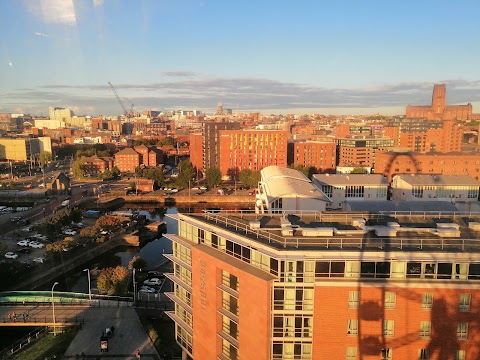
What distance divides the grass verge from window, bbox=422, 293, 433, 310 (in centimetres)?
491

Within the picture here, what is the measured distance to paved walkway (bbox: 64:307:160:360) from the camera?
230 inches

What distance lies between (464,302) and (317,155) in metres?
19.7

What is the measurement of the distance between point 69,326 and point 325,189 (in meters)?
9.37

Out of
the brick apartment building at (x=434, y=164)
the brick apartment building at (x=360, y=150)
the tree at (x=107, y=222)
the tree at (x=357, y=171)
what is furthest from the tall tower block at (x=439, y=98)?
the tree at (x=107, y=222)

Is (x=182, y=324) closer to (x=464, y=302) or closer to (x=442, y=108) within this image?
(x=464, y=302)

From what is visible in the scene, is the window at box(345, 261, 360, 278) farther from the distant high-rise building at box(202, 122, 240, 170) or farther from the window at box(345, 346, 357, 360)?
the distant high-rise building at box(202, 122, 240, 170)

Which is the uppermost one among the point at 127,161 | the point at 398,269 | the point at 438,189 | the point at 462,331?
the point at 398,269

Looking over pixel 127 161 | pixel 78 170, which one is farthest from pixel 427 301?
pixel 127 161

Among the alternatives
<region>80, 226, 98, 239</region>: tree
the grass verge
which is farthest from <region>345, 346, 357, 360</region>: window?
<region>80, 226, 98, 239</region>: tree

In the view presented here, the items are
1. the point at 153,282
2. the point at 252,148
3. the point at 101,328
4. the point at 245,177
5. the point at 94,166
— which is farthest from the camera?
the point at 94,166

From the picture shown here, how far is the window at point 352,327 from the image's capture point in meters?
3.68

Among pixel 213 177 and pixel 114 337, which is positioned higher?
pixel 213 177

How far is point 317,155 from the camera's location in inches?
907

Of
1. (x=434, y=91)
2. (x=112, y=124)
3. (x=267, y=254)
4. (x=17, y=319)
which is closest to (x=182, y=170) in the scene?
(x=17, y=319)
